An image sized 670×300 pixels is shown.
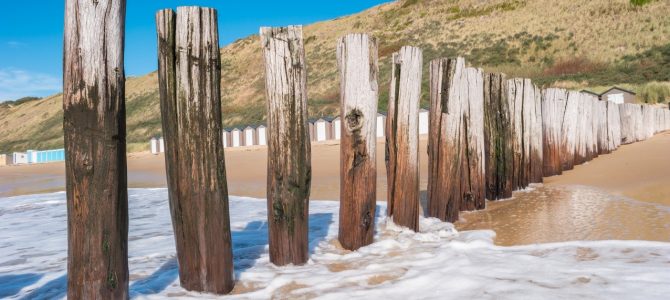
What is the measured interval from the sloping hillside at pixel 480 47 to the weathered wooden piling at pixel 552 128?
64.1ft

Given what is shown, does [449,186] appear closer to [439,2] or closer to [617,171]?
[617,171]

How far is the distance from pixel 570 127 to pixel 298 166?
256 inches

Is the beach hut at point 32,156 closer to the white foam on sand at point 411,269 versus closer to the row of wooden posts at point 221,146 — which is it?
the white foam on sand at point 411,269

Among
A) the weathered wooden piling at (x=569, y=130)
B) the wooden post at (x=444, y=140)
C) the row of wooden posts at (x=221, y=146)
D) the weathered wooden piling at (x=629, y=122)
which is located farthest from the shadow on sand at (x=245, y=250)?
the weathered wooden piling at (x=629, y=122)

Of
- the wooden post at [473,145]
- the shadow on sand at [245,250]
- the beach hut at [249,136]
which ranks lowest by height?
the shadow on sand at [245,250]

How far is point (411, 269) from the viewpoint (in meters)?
3.63

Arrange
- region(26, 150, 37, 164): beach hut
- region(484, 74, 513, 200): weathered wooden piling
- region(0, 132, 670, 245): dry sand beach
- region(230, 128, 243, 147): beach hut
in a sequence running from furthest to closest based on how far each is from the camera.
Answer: region(26, 150, 37, 164): beach hut → region(230, 128, 243, 147): beach hut → region(484, 74, 513, 200): weathered wooden piling → region(0, 132, 670, 245): dry sand beach

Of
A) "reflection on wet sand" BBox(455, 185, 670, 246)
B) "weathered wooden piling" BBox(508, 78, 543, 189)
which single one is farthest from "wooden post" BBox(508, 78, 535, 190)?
"reflection on wet sand" BBox(455, 185, 670, 246)

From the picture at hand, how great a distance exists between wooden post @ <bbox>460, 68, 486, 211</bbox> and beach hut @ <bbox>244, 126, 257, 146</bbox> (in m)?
23.2

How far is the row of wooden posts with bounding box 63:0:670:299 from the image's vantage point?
255 cm

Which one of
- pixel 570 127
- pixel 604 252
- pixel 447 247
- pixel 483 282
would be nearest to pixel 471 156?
pixel 447 247

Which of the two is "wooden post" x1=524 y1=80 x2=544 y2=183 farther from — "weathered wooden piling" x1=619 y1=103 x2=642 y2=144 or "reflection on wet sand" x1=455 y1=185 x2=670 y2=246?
"weathered wooden piling" x1=619 y1=103 x2=642 y2=144

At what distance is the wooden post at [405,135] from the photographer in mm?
4473

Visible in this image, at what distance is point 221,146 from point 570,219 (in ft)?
10.8
